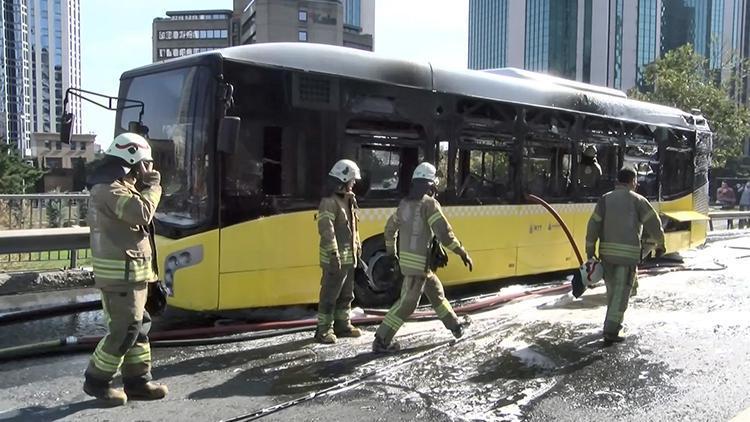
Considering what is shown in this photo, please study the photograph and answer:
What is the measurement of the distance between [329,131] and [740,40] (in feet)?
339

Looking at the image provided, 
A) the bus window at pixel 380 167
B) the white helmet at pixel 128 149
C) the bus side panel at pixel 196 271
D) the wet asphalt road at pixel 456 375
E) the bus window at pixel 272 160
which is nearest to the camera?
the white helmet at pixel 128 149

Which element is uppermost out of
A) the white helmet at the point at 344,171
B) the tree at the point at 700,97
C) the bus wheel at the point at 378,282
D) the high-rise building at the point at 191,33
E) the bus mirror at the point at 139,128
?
the high-rise building at the point at 191,33

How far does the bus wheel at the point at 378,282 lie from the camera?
25.3 ft

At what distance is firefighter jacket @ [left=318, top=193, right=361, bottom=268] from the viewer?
599 centimetres

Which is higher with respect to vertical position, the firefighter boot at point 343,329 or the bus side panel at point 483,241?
the bus side panel at point 483,241

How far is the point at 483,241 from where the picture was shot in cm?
867

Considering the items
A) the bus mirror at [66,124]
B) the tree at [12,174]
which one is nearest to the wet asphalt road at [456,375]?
the bus mirror at [66,124]

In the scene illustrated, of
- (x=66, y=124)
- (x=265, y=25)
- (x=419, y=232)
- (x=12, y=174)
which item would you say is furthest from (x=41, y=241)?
(x=265, y=25)

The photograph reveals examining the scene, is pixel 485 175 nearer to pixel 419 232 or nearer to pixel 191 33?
pixel 419 232

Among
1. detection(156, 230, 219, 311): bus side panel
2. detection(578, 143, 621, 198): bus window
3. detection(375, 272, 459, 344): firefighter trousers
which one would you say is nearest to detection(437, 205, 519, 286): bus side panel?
detection(578, 143, 621, 198): bus window

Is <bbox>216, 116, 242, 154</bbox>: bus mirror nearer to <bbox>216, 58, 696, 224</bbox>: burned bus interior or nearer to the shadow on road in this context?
<bbox>216, 58, 696, 224</bbox>: burned bus interior

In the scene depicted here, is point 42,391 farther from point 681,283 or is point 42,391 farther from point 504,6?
point 504,6

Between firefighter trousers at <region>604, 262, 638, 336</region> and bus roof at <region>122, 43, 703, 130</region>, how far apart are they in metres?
3.10

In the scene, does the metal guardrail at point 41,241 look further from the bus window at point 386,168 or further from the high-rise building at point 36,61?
the high-rise building at point 36,61
